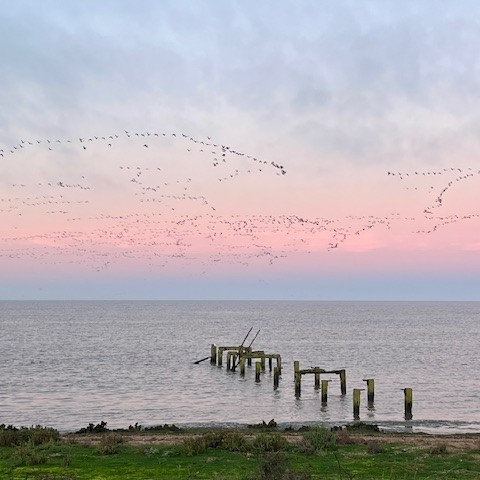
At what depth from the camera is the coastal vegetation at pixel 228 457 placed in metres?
18.5

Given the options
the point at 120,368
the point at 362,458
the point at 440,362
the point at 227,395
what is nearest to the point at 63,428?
the point at 227,395

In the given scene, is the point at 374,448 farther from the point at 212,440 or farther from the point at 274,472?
the point at 274,472

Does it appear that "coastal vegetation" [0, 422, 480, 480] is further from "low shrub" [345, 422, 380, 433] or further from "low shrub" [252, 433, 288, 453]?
"low shrub" [345, 422, 380, 433]

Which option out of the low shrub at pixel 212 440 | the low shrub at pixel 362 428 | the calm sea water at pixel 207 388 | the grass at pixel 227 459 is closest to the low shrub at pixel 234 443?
the grass at pixel 227 459

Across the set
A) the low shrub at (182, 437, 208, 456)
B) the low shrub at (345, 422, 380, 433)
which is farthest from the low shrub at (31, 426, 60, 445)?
the low shrub at (345, 422, 380, 433)

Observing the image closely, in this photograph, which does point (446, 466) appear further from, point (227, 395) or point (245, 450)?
point (227, 395)

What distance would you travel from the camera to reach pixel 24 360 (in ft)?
255

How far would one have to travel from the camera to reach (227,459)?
20641 millimetres

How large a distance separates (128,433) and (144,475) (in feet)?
37.4

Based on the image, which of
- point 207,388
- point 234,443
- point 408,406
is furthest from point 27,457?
point 207,388

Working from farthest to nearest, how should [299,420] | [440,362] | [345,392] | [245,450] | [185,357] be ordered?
[185,357]
[440,362]
[345,392]
[299,420]
[245,450]

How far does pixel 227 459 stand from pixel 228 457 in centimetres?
35

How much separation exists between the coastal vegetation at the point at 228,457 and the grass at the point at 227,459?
0.02 meters

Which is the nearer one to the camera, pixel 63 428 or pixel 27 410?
pixel 63 428
